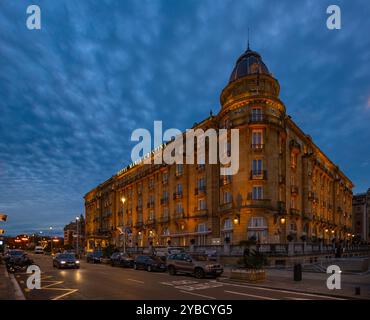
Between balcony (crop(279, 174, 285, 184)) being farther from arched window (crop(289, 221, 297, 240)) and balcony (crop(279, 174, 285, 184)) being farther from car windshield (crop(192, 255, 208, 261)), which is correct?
car windshield (crop(192, 255, 208, 261))

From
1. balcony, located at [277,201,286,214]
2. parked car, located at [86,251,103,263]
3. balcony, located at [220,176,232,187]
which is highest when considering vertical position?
balcony, located at [220,176,232,187]

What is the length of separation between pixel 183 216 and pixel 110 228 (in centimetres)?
3790

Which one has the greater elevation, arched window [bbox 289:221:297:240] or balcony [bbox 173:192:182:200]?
balcony [bbox 173:192:182:200]

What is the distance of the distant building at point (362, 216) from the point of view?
106312 millimetres

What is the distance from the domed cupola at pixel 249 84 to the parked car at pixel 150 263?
2049 centimetres

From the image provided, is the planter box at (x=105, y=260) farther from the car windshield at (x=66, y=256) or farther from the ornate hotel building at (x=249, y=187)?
the car windshield at (x=66, y=256)

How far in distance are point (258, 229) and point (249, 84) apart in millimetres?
16868

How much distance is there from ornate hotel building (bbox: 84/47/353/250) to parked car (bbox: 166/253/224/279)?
1049 cm

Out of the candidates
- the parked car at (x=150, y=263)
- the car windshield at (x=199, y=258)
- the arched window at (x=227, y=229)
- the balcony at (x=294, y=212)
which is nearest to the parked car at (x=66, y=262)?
the parked car at (x=150, y=263)

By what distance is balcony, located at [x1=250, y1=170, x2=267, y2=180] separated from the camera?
3800cm

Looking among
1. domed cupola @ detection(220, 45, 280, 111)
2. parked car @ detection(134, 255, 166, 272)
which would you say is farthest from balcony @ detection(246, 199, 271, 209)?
parked car @ detection(134, 255, 166, 272)
